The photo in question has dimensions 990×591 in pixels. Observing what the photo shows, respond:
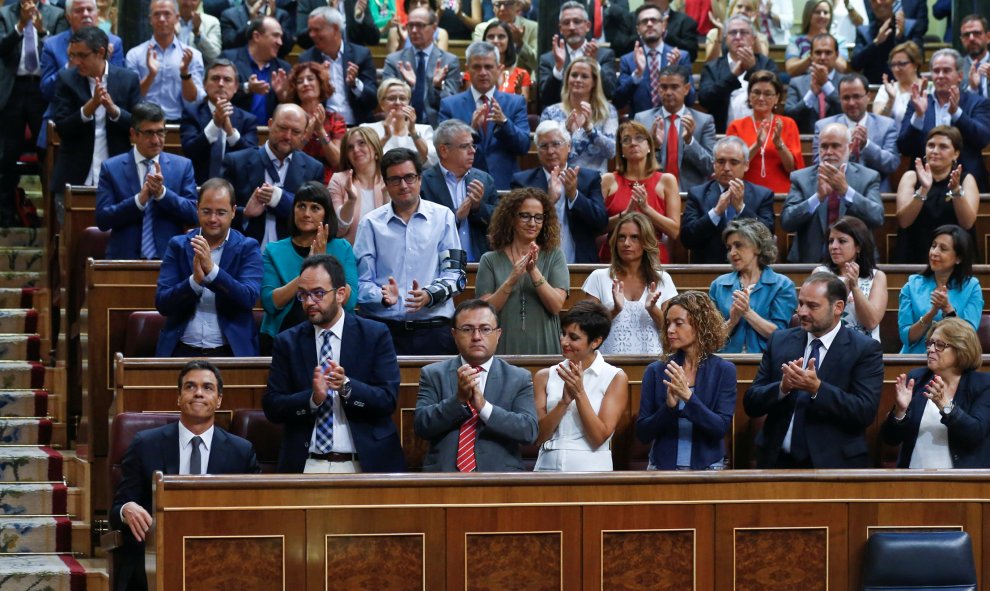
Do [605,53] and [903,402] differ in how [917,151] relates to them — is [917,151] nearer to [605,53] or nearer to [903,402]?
[605,53]

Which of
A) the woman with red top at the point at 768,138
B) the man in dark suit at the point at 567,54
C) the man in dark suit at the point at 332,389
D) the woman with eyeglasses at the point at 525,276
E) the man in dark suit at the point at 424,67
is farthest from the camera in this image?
the man in dark suit at the point at 567,54

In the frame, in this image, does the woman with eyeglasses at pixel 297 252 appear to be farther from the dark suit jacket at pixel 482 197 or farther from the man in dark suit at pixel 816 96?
the man in dark suit at pixel 816 96

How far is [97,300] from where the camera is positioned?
6.34 metres

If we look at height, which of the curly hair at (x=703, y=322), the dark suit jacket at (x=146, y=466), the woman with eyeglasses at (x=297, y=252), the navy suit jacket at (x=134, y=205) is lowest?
the dark suit jacket at (x=146, y=466)

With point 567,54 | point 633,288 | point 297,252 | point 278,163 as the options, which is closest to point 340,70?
point 567,54

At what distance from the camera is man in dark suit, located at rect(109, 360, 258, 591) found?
16.8 ft

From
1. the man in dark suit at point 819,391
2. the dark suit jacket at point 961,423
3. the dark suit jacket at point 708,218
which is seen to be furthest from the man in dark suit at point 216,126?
the dark suit jacket at point 961,423

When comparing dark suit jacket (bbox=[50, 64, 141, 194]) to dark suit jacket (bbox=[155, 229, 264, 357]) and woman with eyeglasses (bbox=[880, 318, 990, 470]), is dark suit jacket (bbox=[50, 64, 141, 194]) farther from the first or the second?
woman with eyeglasses (bbox=[880, 318, 990, 470])

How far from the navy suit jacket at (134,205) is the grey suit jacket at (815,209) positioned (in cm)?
259

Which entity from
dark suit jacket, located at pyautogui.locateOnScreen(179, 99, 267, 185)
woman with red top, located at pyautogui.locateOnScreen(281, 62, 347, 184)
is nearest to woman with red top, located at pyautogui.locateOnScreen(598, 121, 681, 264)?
woman with red top, located at pyautogui.locateOnScreen(281, 62, 347, 184)

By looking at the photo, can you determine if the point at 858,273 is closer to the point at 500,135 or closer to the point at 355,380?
the point at 500,135

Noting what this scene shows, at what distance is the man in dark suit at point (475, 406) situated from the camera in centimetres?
512

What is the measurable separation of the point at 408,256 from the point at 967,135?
3.25 meters

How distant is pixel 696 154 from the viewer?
766 cm
